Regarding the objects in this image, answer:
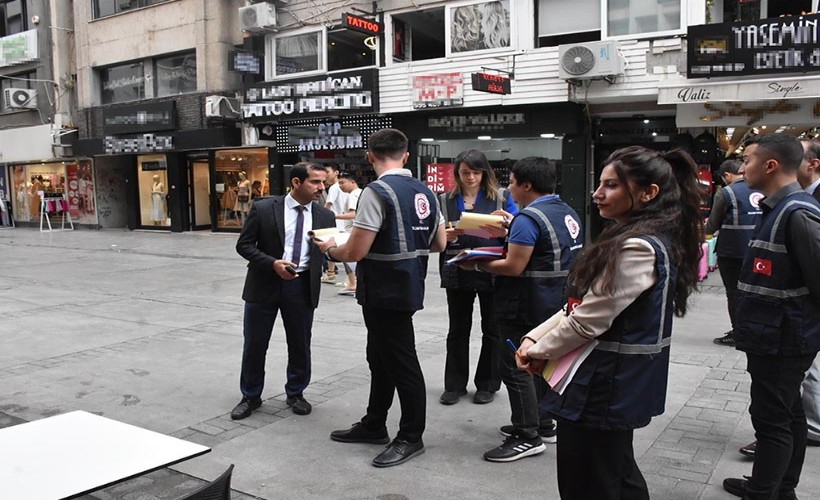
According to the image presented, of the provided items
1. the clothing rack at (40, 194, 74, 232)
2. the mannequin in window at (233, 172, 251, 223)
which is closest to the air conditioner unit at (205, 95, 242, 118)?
the mannequin in window at (233, 172, 251, 223)

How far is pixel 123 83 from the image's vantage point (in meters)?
22.7

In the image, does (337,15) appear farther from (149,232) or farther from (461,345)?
(461,345)

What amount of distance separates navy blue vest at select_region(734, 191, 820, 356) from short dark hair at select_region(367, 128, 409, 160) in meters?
2.05

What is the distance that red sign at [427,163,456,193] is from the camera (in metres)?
16.8

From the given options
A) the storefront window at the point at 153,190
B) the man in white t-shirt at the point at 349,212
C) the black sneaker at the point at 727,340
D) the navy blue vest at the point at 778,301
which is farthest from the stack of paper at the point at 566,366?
the storefront window at the point at 153,190

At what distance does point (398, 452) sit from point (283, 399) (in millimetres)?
1587

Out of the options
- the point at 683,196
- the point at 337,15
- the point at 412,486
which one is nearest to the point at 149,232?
the point at 337,15

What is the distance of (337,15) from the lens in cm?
1759

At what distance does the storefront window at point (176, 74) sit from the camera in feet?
68.2

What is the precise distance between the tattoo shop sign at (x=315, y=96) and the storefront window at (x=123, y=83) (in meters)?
5.21

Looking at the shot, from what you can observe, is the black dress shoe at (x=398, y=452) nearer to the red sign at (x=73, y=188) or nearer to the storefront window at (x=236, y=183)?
the storefront window at (x=236, y=183)

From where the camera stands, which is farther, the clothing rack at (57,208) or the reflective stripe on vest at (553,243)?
the clothing rack at (57,208)

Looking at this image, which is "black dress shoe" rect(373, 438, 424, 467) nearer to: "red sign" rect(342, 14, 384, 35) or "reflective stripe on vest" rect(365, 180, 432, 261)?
"reflective stripe on vest" rect(365, 180, 432, 261)

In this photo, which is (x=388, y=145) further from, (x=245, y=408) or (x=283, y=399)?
(x=283, y=399)
